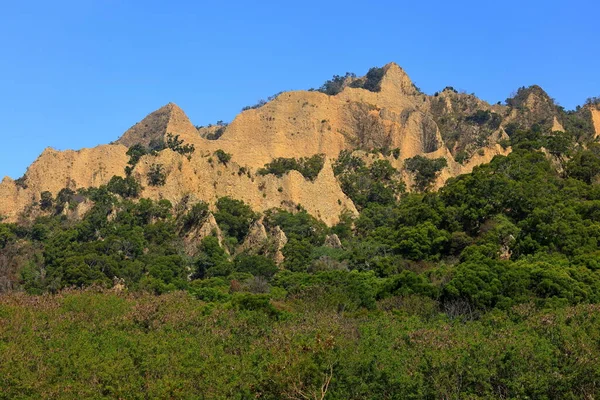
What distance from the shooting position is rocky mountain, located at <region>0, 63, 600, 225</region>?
73062mm

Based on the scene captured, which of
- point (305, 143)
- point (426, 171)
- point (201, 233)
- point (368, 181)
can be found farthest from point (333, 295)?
point (305, 143)

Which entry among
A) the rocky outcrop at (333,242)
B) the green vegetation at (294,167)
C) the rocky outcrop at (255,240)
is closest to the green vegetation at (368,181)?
the green vegetation at (294,167)

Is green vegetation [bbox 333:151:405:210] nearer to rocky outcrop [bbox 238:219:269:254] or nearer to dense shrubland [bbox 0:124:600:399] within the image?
dense shrubland [bbox 0:124:600:399]

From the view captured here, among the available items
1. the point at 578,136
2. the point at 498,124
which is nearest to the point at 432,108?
the point at 498,124

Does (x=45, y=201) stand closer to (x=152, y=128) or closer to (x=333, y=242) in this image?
(x=333, y=242)

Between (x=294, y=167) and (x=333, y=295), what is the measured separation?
3934 cm

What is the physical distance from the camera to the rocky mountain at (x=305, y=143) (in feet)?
240

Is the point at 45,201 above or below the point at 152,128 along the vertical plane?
below

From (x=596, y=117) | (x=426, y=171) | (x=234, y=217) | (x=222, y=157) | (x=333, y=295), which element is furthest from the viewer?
(x=596, y=117)

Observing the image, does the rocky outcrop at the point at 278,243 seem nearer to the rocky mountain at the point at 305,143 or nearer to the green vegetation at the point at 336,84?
the rocky mountain at the point at 305,143

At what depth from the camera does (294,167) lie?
8269 cm

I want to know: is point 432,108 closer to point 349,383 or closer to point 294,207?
point 294,207

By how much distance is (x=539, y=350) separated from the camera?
29.0 metres

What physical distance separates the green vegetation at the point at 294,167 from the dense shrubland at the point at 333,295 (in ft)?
9.47
